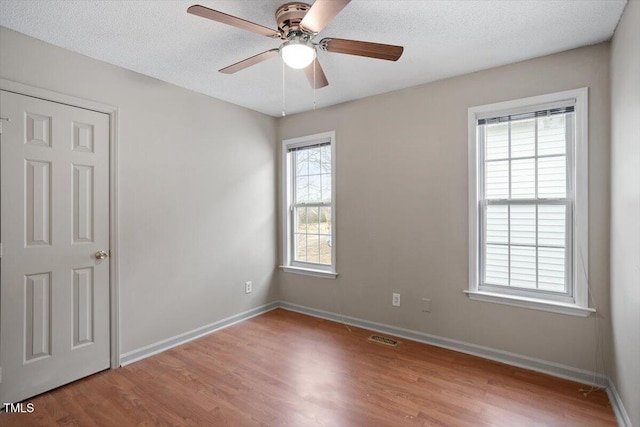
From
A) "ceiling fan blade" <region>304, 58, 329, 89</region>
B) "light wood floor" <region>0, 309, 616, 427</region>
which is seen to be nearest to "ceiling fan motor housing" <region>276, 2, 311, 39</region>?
"ceiling fan blade" <region>304, 58, 329, 89</region>

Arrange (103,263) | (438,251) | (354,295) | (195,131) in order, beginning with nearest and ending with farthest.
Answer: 1. (103,263)
2. (438,251)
3. (195,131)
4. (354,295)

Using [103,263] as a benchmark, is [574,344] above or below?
below

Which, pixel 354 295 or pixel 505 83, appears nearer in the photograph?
pixel 505 83

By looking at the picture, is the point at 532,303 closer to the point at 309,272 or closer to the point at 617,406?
the point at 617,406

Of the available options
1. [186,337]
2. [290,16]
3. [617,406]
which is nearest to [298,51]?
[290,16]

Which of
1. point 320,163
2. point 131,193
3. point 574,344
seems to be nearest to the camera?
point 574,344

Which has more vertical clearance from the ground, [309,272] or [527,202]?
[527,202]

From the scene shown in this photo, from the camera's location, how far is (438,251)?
3.05 metres

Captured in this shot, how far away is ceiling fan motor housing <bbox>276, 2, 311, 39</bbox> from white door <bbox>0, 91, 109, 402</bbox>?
1.71 metres

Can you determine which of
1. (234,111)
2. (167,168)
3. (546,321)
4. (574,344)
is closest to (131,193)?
(167,168)

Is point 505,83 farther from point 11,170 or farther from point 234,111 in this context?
point 11,170

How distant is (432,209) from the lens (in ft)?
10.1

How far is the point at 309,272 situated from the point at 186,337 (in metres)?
1.50

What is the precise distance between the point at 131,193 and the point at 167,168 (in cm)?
41
